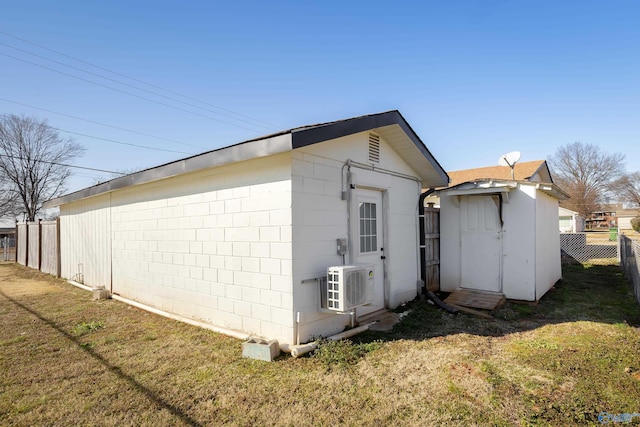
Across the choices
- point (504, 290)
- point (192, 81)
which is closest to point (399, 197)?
point (504, 290)

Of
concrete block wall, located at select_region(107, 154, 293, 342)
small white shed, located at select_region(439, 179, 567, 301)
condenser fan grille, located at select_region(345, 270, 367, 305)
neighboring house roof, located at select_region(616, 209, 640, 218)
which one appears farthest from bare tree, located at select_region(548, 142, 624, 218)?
concrete block wall, located at select_region(107, 154, 293, 342)

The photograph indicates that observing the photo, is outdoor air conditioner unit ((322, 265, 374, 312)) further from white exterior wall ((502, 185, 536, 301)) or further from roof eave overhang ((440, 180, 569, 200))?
white exterior wall ((502, 185, 536, 301))

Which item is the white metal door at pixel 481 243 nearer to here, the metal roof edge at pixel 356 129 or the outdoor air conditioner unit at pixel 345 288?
the metal roof edge at pixel 356 129

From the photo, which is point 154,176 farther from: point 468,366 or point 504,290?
point 504,290

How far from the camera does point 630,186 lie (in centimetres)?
4106

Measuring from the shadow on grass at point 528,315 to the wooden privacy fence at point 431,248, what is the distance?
0.93 meters

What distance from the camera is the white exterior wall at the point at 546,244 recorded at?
6.57 m

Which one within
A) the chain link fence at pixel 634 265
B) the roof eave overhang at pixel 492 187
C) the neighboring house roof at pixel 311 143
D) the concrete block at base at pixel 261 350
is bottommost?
the concrete block at base at pixel 261 350

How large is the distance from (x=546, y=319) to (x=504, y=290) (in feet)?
3.97

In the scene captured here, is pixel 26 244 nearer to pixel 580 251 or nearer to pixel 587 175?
pixel 580 251

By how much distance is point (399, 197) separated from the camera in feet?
21.3

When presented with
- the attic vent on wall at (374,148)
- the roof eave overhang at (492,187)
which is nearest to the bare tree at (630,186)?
the roof eave overhang at (492,187)

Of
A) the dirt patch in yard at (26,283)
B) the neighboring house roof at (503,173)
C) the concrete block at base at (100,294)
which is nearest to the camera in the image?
the concrete block at base at (100,294)

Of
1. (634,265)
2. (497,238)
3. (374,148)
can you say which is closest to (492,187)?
(497,238)
